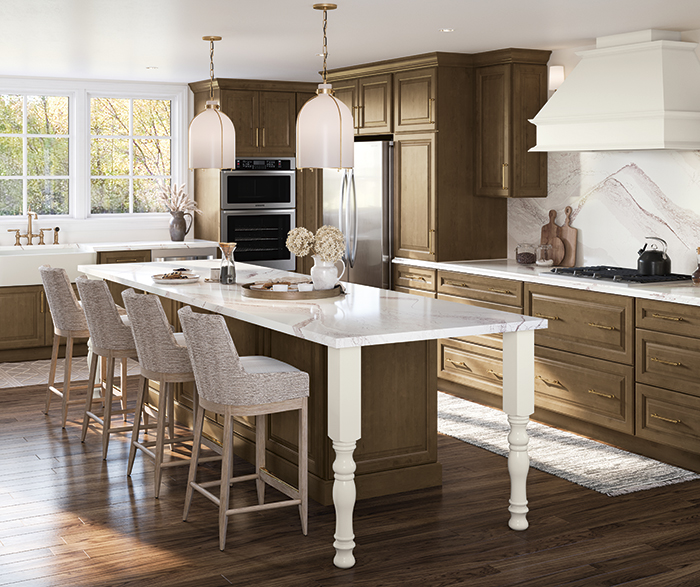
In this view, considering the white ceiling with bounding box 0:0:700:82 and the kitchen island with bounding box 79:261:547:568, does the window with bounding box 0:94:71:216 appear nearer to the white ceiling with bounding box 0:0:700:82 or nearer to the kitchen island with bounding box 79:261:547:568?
the white ceiling with bounding box 0:0:700:82

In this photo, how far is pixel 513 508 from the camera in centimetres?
371

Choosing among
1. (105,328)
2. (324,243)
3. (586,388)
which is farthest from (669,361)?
(105,328)

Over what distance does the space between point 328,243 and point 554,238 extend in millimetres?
2428

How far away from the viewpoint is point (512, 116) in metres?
6.07

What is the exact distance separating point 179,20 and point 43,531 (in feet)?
9.33

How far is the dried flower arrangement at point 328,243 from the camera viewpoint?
4.37 meters

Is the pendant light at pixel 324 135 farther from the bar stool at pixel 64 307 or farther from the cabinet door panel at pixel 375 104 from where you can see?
the cabinet door panel at pixel 375 104

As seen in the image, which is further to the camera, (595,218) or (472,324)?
(595,218)

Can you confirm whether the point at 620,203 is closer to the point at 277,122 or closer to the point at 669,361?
the point at 669,361

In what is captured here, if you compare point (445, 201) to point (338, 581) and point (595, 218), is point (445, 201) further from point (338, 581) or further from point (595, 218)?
point (338, 581)

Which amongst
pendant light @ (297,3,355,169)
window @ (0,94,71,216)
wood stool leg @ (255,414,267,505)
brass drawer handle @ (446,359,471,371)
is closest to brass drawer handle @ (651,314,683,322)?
brass drawer handle @ (446,359,471,371)

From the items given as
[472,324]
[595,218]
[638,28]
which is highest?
[638,28]

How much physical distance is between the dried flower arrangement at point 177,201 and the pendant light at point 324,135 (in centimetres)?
402

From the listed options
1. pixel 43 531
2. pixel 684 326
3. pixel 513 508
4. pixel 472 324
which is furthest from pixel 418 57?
pixel 43 531
